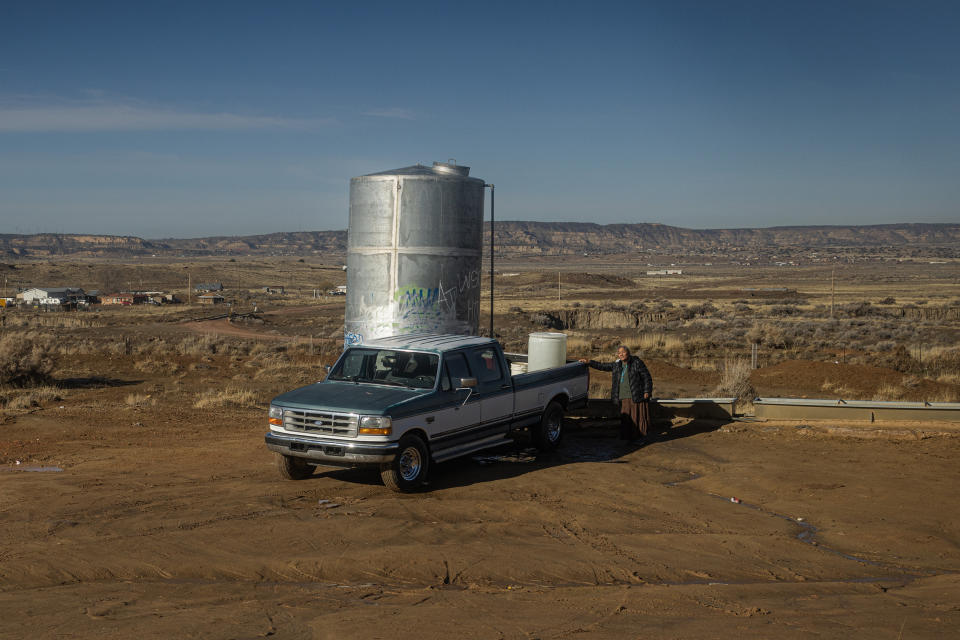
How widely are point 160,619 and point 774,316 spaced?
55379mm

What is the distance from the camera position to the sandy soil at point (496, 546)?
6836 millimetres

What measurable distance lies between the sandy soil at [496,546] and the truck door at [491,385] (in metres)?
0.84

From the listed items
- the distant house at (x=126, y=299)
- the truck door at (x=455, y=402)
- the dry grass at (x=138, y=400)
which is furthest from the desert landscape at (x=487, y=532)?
the distant house at (x=126, y=299)

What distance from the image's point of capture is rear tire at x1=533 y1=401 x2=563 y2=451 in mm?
14156

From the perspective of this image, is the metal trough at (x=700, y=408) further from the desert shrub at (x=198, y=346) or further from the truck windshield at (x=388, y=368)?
the desert shrub at (x=198, y=346)

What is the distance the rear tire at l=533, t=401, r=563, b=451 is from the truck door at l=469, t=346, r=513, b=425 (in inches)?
39.6

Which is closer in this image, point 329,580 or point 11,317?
point 329,580

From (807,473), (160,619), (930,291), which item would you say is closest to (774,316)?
(930,291)

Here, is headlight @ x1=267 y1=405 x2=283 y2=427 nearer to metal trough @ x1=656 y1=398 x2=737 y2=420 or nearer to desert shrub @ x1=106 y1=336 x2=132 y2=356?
metal trough @ x1=656 y1=398 x2=737 y2=420

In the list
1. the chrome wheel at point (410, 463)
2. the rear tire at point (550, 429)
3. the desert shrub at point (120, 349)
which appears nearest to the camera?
the chrome wheel at point (410, 463)

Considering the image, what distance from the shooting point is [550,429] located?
14.4 m

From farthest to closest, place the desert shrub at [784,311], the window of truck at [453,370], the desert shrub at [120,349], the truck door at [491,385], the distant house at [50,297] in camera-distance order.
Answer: the distant house at [50,297], the desert shrub at [784,311], the desert shrub at [120,349], the truck door at [491,385], the window of truck at [453,370]

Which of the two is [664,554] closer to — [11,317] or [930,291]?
[11,317]

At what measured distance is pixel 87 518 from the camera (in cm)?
970
